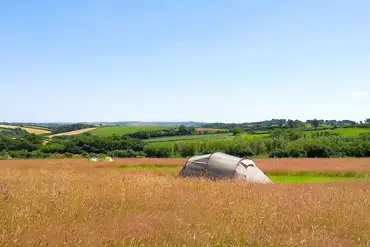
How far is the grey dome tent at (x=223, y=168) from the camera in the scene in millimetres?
18953

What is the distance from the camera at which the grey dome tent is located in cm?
1895

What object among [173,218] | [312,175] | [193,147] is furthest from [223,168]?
[193,147]

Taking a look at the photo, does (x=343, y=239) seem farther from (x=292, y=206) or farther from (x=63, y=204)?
(x=63, y=204)

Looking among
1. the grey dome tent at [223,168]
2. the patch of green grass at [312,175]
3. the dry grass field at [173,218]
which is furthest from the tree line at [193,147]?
the dry grass field at [173,218]

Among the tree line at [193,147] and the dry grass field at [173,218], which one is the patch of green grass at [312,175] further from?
the tree line at [193,147]

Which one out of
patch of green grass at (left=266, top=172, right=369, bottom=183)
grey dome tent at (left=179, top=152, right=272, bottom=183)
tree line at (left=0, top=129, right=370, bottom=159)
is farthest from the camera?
tree line at (left=0, top=129, right=370, bottom=159)

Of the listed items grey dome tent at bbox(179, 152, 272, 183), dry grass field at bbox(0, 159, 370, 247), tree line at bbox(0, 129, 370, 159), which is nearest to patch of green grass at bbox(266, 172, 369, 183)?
grey dome tent at bbox(179, 152, 272, 183)

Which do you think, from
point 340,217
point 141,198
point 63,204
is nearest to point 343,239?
point 340,217

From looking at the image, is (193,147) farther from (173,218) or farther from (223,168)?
(173,218)

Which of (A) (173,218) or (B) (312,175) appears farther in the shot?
(B) (312,175)

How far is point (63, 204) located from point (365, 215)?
14.4ft

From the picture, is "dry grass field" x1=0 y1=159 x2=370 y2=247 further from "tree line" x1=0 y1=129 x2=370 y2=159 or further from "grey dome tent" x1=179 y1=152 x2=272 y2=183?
"tree line" x1=0 y1=129 x2=370 y2=159

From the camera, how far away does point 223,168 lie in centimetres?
1923

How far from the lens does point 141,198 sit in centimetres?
617
